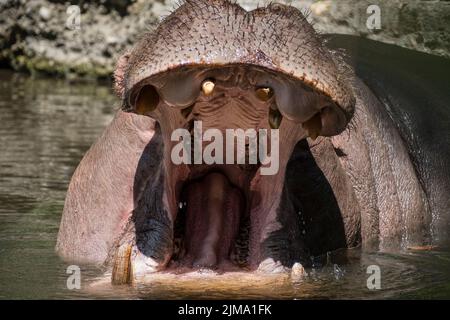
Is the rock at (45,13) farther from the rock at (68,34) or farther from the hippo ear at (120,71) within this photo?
the hippo ear at (120,71)

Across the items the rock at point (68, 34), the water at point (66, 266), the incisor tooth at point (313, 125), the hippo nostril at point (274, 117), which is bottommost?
the water at point (66, 266)

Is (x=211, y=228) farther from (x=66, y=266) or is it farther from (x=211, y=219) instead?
(x=66, y=266)

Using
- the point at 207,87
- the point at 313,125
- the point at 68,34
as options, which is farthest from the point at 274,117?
the point at 68,34

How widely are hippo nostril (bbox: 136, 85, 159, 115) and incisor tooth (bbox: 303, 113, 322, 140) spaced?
51 cm

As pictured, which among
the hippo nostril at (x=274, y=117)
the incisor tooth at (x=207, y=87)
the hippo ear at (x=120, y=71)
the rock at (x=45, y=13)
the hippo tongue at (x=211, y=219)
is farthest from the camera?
the rock at (x=45, y=13)

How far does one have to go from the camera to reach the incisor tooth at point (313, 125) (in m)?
3.61

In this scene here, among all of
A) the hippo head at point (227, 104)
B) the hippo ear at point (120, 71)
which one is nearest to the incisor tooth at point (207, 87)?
the hippo head at point (227, 104)

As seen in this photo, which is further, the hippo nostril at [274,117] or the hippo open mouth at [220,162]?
the hippo nostril at [274,117]

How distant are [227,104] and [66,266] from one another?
1.01 metres

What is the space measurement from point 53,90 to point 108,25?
1091mm

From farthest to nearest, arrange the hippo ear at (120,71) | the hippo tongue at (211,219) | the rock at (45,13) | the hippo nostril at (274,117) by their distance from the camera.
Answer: the rock at (45,13) → the hippo ear at (120,71) → the hippo tongue at (211,219) → the hippo nostril at (274,117)

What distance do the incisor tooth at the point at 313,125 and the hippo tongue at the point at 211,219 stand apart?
1.71 feet

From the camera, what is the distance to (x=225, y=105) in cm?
381

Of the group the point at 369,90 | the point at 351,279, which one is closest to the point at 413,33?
the point at 369,90
